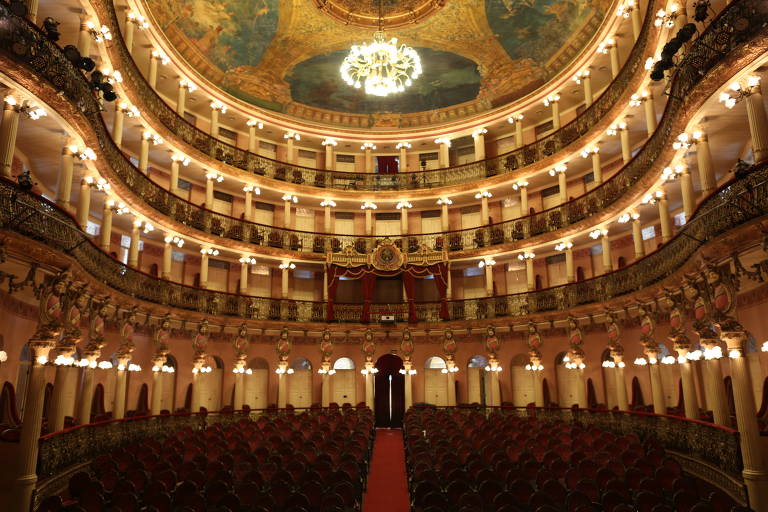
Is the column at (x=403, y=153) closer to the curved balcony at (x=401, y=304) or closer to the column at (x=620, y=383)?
the curved balcony at (x=401, y=304)

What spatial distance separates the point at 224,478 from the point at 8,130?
9386 mm

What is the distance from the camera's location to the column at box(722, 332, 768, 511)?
36.2ft

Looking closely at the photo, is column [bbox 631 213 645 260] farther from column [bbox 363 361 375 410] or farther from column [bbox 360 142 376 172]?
column [bbox 360 142 376 172]

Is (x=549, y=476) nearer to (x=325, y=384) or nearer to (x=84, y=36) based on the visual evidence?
(x=84, y=36)

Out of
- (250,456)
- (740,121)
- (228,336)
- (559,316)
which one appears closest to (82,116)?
(250,456)

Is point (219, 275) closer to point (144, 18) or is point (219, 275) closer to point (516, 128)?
point (144, 18)

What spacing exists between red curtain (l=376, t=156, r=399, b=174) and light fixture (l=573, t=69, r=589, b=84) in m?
12.6

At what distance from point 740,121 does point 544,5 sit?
1482 centimetres

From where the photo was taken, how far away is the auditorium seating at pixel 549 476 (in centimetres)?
845

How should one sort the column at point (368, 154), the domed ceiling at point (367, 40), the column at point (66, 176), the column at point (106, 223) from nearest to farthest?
1. the column at point (66, 176)
2. the column at point (106, 223)
3. the domed ceiling at point (367, 40)
4. the column at point (368, 154)

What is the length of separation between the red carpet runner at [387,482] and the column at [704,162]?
1165cm

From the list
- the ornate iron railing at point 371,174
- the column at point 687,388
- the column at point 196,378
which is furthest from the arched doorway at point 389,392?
the column at point 687,388

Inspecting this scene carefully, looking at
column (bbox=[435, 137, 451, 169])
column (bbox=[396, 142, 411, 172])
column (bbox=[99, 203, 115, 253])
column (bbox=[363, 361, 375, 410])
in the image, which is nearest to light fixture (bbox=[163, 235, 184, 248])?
column (bbox=[99, 203, 115, 253])

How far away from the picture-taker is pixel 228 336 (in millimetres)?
28875
